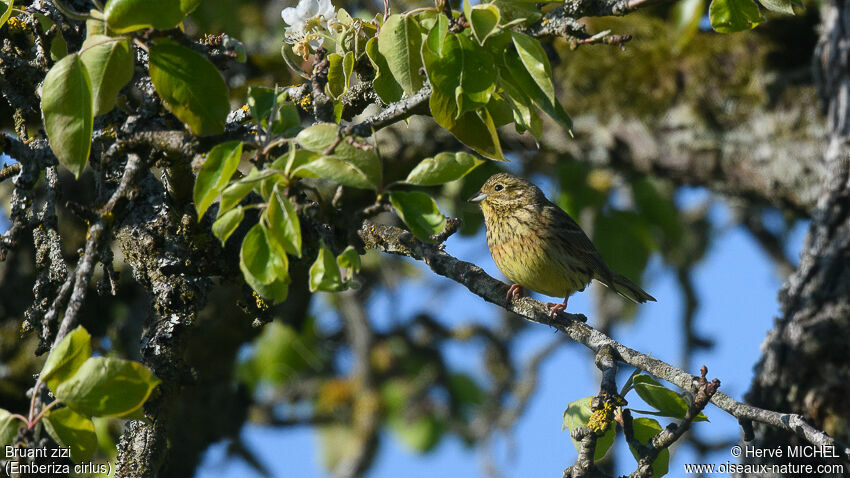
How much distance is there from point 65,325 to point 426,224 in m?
0.93

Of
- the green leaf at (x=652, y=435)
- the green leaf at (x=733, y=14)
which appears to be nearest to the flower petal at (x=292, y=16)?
the green leaf at (x=733, y=14)

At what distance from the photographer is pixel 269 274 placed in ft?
6.54

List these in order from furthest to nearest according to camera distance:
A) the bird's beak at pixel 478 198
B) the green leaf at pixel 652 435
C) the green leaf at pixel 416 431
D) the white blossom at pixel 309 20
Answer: the green leaf at pixel 416 431, the bird's beak at pixel 478 198, the white blossom at pixel 309 20, the green leaf at pixel 652 435

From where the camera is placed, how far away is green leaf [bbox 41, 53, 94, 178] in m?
2.00

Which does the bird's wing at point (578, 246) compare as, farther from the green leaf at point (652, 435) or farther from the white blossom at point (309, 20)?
the white blossom at point (309, 20)

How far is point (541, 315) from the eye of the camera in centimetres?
318

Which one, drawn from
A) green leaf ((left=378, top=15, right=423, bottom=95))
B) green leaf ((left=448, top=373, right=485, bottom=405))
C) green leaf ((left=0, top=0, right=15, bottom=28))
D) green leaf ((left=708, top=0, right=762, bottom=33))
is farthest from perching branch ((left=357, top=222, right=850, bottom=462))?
green leaf ((left=448, top=373, right=485, bottom=405))

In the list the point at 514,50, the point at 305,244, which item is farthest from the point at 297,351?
the point at 514,50

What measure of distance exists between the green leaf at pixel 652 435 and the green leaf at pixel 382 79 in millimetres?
1287

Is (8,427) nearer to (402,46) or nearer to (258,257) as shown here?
(258,257)

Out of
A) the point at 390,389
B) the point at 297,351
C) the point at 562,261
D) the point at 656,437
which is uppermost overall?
the point at 656,437

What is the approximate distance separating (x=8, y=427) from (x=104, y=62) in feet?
2.93

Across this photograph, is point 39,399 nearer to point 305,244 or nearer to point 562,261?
point 305,244

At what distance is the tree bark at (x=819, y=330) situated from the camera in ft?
13.7
